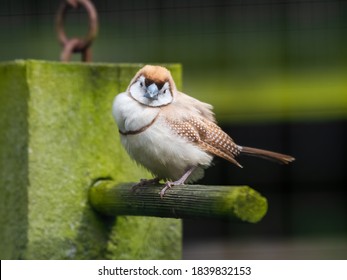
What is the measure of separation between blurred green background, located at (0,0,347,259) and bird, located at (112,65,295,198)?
224 centimetres

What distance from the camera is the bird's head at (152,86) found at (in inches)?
79.7

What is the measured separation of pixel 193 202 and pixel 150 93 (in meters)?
0.21

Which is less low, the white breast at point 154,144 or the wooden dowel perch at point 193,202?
the white breast at point 154,144

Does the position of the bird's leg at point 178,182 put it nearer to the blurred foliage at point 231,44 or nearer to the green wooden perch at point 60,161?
the green wooden perch at point 60,161

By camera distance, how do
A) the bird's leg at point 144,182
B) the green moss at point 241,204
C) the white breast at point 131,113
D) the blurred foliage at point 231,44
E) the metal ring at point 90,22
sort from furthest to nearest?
the blurred foliage at point 231,44 < the metal ring at point 90,22 < the bird's leg at point 144,182 < the white breast at point 131,113 < the green moss at point 241,204

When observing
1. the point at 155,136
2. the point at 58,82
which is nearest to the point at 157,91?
the point at 155,136

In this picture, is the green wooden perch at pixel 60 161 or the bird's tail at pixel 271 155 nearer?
the bird's tail at pixel 271 155

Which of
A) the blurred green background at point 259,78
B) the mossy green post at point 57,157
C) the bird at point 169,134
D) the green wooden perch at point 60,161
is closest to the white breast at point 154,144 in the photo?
the bird at point 169,134

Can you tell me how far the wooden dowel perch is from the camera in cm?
200

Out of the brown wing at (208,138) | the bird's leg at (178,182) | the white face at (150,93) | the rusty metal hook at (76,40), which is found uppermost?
the rusty metal hook at (76,40)

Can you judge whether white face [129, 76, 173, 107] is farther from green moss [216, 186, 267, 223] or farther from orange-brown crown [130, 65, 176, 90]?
green moss [216, 186, 267, 223]

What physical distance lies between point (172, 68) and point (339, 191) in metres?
2.63

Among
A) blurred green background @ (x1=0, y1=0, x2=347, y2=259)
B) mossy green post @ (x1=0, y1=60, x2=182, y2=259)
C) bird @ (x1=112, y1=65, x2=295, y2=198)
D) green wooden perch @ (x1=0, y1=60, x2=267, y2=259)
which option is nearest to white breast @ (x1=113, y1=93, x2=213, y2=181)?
bird @ (x1=112, y1=65, x2=295, y2=198)

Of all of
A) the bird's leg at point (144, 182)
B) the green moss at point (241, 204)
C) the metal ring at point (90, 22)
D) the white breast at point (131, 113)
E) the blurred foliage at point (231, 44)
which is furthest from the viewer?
the blurred foliage at point (231, 44)
